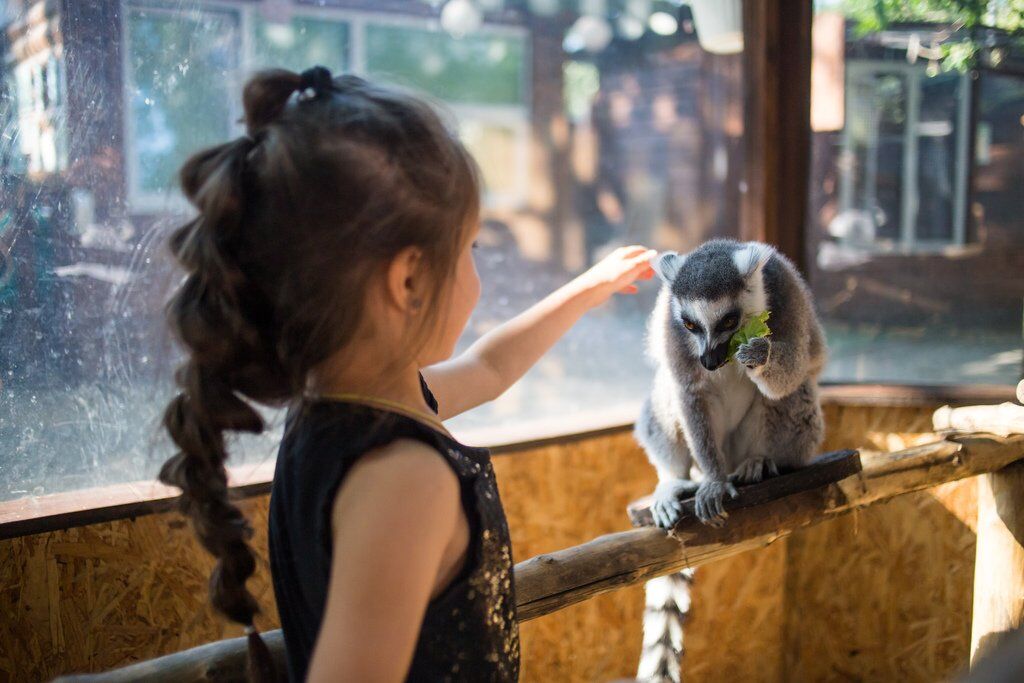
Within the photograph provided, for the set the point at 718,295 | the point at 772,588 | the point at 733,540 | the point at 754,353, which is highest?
the point at 718,295

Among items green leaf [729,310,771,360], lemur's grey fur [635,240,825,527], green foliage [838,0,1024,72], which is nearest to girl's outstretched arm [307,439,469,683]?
lemur's grey fur [635,240,825,527]

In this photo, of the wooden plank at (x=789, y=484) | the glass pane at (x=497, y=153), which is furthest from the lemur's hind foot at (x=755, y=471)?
the glass pane at (x=497, y=153)

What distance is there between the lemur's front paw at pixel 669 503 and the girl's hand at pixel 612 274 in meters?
0.55

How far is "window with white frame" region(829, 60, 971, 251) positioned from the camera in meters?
3.68

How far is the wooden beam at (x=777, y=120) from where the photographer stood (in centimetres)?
363

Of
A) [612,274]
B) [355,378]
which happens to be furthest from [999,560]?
[355,378]

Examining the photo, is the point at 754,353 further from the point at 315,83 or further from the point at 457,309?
the point at 315,83

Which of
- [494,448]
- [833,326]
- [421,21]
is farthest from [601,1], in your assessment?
[494,448]

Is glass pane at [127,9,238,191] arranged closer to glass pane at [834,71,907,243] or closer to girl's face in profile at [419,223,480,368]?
girl's face in profile at [419,223,480,368]

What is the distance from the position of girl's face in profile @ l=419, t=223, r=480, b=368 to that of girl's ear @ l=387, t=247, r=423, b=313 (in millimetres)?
52

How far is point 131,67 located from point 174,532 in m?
1.38

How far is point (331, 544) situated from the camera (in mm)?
937

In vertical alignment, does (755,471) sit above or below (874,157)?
below

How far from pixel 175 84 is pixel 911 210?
3.22 metres
